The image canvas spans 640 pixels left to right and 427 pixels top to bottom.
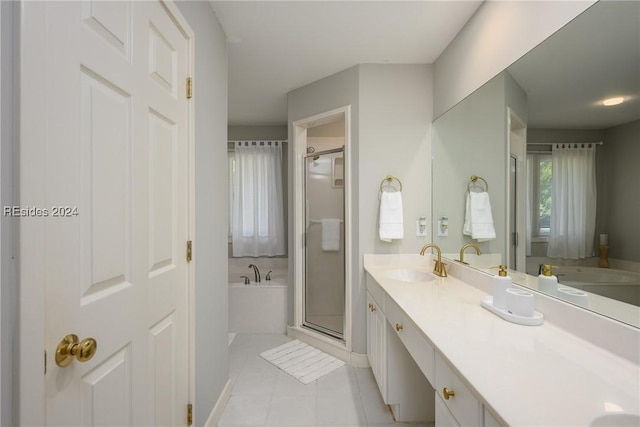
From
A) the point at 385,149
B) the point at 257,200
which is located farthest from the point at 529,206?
the point at 257,200

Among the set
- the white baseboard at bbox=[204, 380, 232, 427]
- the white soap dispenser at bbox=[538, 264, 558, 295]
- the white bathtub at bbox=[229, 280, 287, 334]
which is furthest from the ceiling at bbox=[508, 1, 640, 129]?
the white bathtub at bbox=[229, 280, 287, 334]

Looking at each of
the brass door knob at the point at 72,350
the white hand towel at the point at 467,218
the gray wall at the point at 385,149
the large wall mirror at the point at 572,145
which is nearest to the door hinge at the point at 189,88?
the brass door knob at the point at 72,350

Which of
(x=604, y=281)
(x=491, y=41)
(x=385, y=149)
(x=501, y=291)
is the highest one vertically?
(x=491, y=41)

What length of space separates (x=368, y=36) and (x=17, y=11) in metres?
1.90

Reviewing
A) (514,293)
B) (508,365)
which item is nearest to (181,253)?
(508,365)

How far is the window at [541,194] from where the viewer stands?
4.09 feet

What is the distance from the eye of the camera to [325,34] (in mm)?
1944

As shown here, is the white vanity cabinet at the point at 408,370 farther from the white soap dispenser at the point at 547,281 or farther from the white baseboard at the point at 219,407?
the white baseboard at the point at 219,407

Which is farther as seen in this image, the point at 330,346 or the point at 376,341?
the point at 330,346

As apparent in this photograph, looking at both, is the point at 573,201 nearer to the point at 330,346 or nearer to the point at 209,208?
the point at 209,208

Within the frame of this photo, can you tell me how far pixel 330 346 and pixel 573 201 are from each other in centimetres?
215

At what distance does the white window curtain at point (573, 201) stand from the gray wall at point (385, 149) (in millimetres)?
1186

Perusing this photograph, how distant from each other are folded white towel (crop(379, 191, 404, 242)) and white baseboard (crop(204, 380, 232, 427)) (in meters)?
1.57

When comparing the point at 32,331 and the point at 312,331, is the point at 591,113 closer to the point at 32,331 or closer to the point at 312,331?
the point at 32,331
